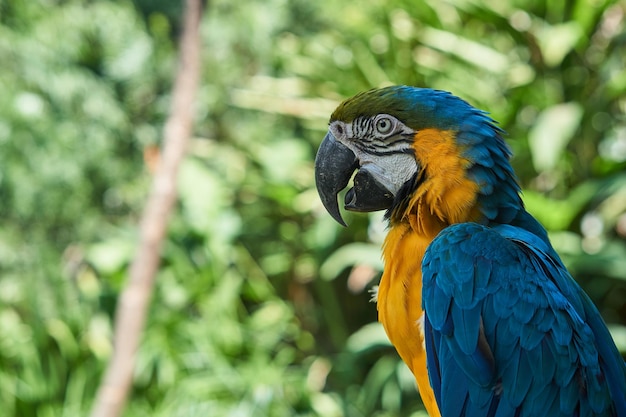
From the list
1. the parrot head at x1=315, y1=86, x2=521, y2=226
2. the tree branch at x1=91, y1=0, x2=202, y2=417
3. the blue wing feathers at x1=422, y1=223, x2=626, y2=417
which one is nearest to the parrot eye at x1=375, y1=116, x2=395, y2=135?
the parrot head at x1=315, y1=86, x2=521, y2=226

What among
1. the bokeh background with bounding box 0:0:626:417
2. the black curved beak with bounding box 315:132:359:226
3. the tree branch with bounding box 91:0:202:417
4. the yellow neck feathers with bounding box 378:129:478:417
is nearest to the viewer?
the yellow neck feathers with bounding box 378:129:478:417

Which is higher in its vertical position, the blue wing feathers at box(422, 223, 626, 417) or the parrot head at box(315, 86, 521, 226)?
the parrot head at box(315, 86, 521, 226)

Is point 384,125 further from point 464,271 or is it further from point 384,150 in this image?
point 464,271

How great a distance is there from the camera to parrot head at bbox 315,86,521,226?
1.38 meters

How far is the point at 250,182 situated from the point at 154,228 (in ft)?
4.32

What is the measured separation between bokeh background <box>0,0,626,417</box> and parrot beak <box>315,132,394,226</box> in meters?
1.81

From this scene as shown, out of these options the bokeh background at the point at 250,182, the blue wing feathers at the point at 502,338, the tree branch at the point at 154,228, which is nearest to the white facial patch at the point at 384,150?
the blue wing feathers at the point at 502,338

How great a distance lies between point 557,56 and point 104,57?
2.68 metres

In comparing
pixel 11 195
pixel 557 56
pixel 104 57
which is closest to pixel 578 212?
pixel 557 56

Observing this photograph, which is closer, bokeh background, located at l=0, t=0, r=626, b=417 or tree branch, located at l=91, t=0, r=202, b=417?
tree branch, located at l=91, t=0, r=202, b=417

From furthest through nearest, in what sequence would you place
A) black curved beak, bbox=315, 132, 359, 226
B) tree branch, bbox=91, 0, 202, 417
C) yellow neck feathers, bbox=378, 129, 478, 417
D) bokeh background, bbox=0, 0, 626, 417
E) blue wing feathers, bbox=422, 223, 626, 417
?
1. bokeh background, bbox=0, 0, 626, 417
2. tree branch, bbox=91, 0, 202, 417
3. black curved beak, bbox=315, 132, 359, 226
4. yellow neck feathers, bbox=378, 129, 478, 417
5. blue wing feathers, bbox=422, 223, 626, 417

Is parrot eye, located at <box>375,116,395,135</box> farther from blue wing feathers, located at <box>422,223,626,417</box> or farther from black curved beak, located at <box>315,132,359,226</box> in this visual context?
blue wing feathers, located at <box>422,223,626,417</box>

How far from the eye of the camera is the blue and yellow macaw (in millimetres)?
1270

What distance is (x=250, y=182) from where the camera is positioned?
4.12 m
